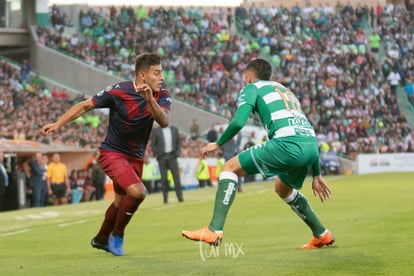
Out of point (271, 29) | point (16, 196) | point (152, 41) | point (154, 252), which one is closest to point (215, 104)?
point (152, 41)

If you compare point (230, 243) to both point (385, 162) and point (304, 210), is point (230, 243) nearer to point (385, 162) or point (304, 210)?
point (304, 210)

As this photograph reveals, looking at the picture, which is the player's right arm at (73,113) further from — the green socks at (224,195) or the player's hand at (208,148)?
the green socks at (224,195)

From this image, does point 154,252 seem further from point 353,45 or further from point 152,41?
point 353,45

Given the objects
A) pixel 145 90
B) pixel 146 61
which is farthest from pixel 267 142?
pixel 146 61

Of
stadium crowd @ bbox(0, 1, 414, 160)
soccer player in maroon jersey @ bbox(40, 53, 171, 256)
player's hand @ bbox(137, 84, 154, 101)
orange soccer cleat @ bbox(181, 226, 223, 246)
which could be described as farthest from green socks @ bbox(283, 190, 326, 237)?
stadium crowd @ bbox(0, 1, 414, 160)

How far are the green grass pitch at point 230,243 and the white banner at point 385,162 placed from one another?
Result: 75.2 feet

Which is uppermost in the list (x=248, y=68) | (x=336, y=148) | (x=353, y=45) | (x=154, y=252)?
(x=248, y=68)

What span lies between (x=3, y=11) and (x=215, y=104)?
415 inches

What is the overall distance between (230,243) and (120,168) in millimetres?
2051

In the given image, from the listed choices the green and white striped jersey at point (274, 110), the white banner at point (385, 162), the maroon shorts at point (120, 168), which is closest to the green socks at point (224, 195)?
the green and white striped jersey at point (274, 110)

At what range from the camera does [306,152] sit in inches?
396

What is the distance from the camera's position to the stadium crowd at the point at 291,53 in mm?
46969

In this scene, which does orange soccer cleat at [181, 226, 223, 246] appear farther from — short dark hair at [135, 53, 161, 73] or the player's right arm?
short dark hair at [135, 53, 161, 73]

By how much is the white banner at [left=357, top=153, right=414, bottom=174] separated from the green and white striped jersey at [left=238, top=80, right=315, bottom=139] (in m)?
35.1
